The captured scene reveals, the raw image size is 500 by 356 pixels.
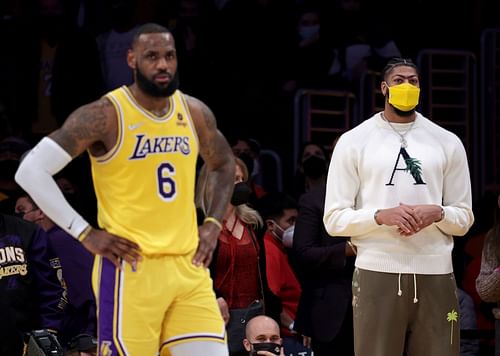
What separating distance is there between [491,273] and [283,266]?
4.51 ft

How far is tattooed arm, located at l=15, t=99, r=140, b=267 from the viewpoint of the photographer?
4.76 m

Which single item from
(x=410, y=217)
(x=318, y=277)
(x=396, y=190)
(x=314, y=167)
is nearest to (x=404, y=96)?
(x=396, y=190)

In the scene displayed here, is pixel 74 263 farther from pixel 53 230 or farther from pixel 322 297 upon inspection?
pixel 322 297

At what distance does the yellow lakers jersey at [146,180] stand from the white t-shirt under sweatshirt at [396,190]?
124 centimetres

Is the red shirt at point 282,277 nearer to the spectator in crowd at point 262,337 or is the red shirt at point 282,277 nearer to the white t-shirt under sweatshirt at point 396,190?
the spectator in crowd at point 262,337

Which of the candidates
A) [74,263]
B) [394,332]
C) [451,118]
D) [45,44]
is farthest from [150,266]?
[451,118]

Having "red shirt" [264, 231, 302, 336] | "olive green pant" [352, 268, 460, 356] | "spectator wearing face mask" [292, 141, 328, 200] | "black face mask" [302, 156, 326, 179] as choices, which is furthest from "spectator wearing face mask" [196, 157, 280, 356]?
"black face mask" [302, 156, 326, 179]

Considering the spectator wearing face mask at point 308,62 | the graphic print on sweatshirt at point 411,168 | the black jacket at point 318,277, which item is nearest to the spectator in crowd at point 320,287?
the black jacket at point 318,277

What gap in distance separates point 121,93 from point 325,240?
7.93 feet

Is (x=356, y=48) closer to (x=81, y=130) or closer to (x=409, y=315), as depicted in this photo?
(x=409, y=315)

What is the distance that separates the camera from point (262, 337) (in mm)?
6875

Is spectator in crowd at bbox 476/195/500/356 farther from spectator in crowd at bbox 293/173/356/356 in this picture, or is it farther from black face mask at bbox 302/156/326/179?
black face mask at bbox 302/156/326/179

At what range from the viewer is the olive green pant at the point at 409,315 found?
5.82m

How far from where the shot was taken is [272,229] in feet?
25.7
